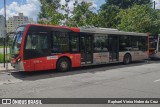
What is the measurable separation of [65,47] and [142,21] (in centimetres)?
1588

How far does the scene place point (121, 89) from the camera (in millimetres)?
9945

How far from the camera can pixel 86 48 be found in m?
17.5

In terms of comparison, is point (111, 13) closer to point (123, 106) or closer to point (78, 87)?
point (78, 87)

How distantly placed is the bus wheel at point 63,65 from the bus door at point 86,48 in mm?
1255

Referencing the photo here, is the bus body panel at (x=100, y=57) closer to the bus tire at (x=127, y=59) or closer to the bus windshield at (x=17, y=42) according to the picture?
the bus tire at (x=127, y=59)

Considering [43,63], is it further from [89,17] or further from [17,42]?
[89,17]

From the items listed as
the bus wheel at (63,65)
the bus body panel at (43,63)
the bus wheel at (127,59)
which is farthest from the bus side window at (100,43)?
the bus wheel at (63,65)

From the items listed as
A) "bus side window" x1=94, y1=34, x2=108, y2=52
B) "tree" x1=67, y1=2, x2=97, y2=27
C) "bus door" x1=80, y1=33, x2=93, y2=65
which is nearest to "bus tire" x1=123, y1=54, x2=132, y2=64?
"bus side window" x1=94, y1=34, x2=108, y2=52

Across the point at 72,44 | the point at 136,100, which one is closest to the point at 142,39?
the point at 72,44

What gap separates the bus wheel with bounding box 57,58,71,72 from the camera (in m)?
15.8

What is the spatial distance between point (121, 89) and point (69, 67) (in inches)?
272

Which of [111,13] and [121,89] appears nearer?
[121,89]

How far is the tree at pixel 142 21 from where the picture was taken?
29688 mm

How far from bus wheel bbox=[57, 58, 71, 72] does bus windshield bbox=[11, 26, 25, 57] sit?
2569 millimetres
